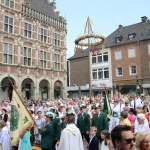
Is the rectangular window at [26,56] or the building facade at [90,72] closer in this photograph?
the rectangular window at [26,56]

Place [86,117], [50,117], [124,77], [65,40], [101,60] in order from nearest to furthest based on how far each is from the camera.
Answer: [50,117] < [86,117] < [65,40] < [124,77] < [101,60]

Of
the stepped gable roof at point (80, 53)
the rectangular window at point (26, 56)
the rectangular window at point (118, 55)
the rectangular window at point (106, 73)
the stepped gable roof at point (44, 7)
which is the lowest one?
the rectangular window at point (106, 73)

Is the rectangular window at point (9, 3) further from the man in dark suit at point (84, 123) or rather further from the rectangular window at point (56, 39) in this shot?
the man in dark suit at point (84, 123)

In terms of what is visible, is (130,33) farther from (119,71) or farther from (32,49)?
(32,49)

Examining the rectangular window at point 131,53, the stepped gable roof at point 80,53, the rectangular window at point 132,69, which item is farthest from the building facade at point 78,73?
the rectangular window at point 132,69

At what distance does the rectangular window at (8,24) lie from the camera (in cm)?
3177

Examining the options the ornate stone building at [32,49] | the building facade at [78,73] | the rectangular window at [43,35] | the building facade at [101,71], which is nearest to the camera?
the ornate stone building at [32,49]

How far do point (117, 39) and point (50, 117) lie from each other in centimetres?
3805

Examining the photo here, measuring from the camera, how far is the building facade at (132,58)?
137ft

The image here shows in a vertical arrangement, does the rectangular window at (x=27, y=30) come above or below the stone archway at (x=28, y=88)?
above

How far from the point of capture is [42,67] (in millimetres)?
36031

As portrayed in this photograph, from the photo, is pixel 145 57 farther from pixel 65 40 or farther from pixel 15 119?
pixel 15 119

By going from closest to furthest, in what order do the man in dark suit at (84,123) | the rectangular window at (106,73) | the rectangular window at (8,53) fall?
the man in dark suit at (84,123)
the rectangular window at (8,53)
the rectangular window at (106,73)

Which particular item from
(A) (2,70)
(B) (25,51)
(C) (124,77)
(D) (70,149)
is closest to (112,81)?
(C) (124,77)
